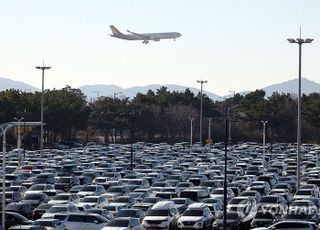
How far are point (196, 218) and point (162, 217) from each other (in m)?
1.58

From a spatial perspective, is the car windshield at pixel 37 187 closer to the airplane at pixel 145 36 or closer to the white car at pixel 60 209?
the white car at pixel 60 209

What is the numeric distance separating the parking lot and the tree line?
43599mm

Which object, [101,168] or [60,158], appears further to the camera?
[60,158]

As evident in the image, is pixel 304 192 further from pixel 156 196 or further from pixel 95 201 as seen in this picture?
pixel 95 201

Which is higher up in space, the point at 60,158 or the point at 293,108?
the point at 293,108

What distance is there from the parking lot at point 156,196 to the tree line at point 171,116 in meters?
43.6

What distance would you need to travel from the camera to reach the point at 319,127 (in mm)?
129375

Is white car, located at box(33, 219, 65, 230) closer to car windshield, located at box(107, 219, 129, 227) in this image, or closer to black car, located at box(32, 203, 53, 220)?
car windshield, located at box(107, 219, 129, 227)

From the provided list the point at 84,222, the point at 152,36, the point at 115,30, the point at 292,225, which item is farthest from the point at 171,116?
the point at 292,225

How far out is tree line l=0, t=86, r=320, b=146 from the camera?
118688 millimetres

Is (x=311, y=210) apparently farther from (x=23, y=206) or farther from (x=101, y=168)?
(x=101, y=168)

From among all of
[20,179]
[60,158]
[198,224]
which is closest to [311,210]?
[198,224]

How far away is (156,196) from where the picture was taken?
45.0m

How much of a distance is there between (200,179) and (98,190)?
1015 cm
